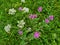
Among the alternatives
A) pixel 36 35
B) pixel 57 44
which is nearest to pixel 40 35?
pixel 36 35

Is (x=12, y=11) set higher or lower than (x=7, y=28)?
higher

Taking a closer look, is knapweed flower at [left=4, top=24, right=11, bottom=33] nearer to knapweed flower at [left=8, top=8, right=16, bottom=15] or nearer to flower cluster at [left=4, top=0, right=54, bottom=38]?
flower cluster at [left=4, top=0, right=54, bottom=38]

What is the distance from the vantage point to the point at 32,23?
11.7 feet

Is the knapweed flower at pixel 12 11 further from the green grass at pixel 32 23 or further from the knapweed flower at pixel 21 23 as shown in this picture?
the knapweed flower at pixel 21 23

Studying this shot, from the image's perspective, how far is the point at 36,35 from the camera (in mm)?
3404

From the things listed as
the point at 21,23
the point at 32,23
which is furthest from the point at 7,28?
the point at 32,23

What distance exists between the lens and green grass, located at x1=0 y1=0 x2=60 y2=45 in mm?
→ 3404

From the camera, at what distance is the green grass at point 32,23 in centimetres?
340

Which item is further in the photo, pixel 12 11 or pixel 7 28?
pixel 12 11

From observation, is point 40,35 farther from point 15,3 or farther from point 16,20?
point 15,3

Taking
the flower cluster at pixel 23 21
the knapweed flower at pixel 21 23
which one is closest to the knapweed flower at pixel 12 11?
the flower cluster at pixel 23 21

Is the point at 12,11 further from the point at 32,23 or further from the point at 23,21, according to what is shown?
the point at 32,23

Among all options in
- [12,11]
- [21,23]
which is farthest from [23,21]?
[12,11]

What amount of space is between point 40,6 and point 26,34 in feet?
2.18
